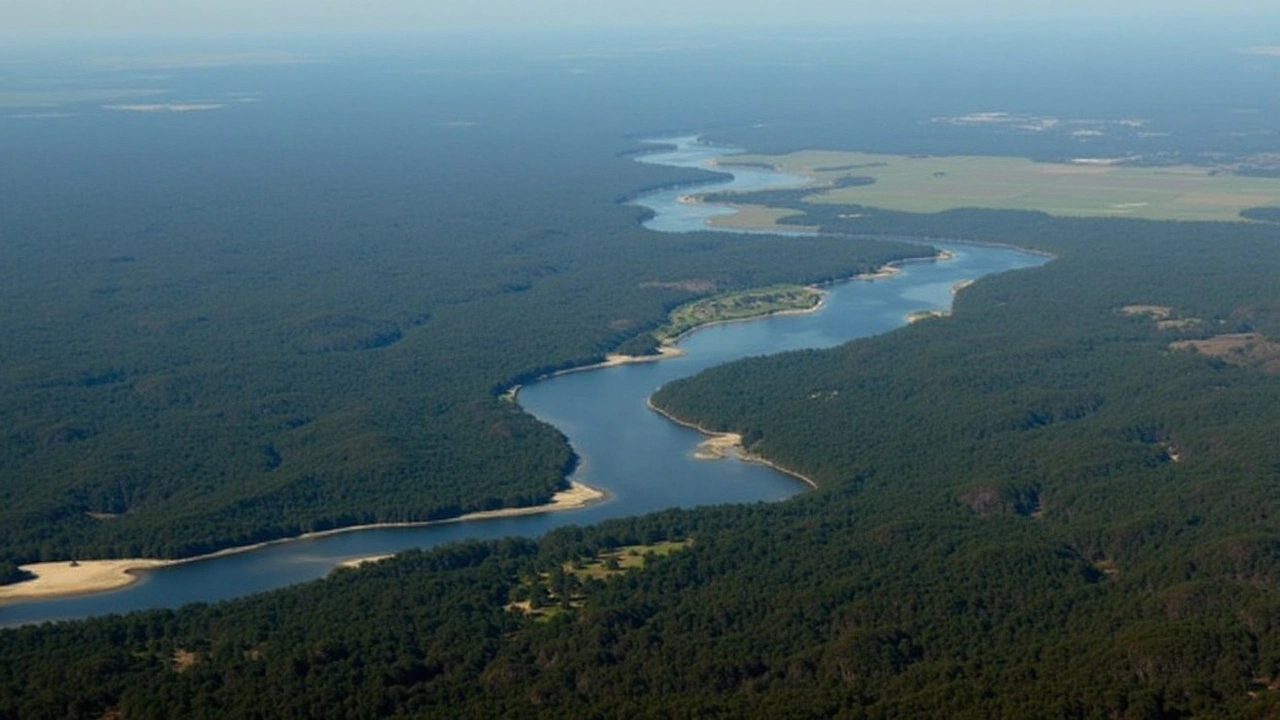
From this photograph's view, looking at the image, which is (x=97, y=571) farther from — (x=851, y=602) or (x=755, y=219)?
(x=755, y=219)

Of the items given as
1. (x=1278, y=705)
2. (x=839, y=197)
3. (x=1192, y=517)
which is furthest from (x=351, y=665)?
(x=839, y=197)

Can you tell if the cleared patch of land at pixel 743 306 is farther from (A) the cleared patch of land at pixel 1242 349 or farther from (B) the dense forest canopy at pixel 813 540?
(A) the cleared patch of land at pixel 1242 349

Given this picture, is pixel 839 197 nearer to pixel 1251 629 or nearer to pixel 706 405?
pixel 706 405

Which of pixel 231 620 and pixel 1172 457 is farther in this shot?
pixel 1172 457

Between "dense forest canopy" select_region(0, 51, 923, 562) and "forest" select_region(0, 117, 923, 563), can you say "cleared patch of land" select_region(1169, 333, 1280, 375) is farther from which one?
"dense forest canopy" select_region(0, 51, 923, 562)

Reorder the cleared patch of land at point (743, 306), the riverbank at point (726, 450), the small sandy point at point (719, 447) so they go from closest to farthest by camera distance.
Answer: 1. the riverbank at point (726, 450)
2. the small sandy point at point (719, 447)
3. the cleared patch of land at point (743, 306)

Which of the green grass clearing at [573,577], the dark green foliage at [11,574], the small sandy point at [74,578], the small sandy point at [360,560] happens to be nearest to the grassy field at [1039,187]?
the green grass clearing at [573,577]
